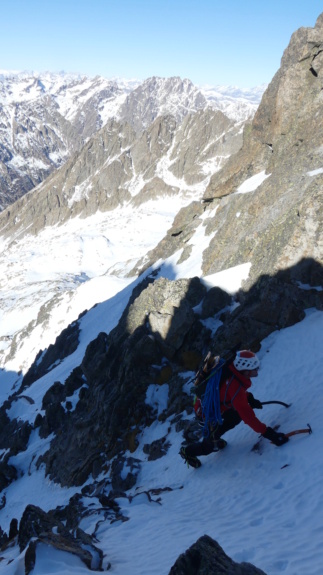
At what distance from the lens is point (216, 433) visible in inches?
361

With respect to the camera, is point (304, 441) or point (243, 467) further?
point (243, 467)

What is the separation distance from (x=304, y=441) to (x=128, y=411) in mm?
12602

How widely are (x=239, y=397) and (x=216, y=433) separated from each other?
1.53m

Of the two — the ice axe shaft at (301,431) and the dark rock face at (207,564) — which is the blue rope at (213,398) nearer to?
the ice axe shaft at (301,431)

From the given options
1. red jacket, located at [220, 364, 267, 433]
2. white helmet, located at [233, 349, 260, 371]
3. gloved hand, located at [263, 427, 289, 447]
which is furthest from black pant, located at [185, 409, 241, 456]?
white helmet, located at [233, 349, 260, 371]

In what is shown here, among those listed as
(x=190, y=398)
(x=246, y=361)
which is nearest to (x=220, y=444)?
(x=246, y=361)

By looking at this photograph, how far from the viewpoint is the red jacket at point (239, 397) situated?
318 inches

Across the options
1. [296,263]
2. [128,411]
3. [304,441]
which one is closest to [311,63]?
[296,263]

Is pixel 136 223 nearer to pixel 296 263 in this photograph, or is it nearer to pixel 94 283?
pixel 94 283

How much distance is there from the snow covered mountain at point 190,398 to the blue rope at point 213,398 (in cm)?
117

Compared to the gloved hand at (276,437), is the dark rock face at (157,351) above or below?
below

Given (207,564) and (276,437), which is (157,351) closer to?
(276,437)

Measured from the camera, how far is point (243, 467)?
8.59 metres

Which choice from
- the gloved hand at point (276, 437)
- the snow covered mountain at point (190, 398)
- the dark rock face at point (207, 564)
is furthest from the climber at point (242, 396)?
the dark rock face at point (207, 564)
